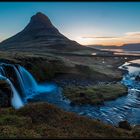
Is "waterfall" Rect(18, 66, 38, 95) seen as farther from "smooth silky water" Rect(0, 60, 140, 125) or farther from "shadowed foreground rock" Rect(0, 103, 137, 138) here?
"shadowed foreground rock" Rect(0, 103, 137, 138)

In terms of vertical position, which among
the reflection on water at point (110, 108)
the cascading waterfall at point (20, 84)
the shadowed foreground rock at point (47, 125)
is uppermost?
the shadowed foreground rock at point (47, 125)

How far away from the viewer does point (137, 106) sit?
42.4m

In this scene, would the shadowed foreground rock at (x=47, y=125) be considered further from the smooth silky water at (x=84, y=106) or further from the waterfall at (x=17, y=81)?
the waterfall at (x=17, y=81)

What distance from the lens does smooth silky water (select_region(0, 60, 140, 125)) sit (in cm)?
3544

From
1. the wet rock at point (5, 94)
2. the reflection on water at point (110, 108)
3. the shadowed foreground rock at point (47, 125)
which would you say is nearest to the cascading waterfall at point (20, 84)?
the wet rock at point (5, 94)

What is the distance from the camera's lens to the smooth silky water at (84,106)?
35438mm

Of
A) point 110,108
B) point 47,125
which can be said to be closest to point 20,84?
point 110,108

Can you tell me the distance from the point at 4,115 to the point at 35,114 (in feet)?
8.41

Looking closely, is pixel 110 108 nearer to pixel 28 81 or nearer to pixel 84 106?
pixel 84 106

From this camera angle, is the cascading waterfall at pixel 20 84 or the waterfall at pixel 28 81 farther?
the waterfall at pixel 28 81

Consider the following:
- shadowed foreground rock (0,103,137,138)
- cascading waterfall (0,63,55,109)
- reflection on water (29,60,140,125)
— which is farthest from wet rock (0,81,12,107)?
shadowed foreground rock (0,103,137,138)

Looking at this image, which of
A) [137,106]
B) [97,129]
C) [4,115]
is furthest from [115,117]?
[4,115]

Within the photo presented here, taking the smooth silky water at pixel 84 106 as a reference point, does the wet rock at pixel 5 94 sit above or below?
above

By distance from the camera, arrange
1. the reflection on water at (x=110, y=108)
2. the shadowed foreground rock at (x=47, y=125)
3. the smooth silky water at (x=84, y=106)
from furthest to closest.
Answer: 1. the smooth silky water at (x=84, y=106)
2. the reflection on water at (x=110, y=108)
3. the shadowed foreground rock at (x=47, y=125)
